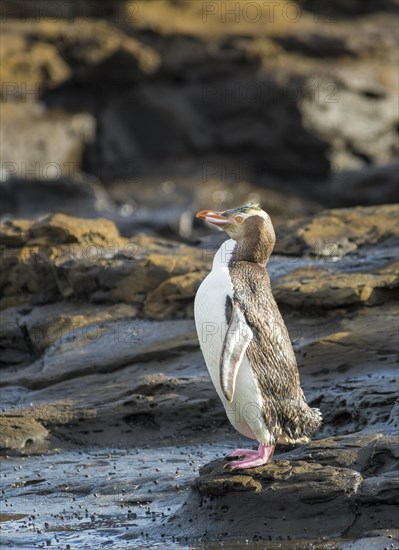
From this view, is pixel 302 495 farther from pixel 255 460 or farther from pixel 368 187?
pixel 368 187

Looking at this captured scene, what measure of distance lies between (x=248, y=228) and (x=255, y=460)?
172cm

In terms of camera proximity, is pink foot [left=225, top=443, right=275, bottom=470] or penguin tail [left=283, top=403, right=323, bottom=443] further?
penguin tail [left=283, top=403, right=323, bottom=443]

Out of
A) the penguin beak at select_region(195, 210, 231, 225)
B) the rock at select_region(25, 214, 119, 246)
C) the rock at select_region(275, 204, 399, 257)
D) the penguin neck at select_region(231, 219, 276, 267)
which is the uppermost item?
the penguin beak at select_region(195, 210, 231, 225)

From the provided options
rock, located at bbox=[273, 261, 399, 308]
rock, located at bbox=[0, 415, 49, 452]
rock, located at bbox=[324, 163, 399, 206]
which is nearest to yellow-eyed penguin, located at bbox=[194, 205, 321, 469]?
rock, located at bbox=[0, 415, 49, 452]

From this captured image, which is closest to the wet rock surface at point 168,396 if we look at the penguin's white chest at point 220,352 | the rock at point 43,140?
the penguin's white chest at point 220,352

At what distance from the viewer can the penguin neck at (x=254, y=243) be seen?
30.3 feet

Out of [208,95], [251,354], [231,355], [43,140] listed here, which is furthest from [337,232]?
[208,95]

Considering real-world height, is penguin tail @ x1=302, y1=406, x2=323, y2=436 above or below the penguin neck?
below

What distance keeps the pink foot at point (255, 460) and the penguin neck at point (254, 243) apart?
140 centimetres

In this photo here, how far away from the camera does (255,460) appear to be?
873 cm

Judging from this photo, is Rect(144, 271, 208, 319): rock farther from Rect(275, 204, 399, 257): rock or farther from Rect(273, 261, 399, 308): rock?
Rect(275, 204, 399, 257): rock

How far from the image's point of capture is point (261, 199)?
29.6 metres

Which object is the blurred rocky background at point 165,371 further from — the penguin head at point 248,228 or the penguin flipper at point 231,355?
the penguin head at point 248,228

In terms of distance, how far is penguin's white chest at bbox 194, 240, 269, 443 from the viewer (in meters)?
8.89
